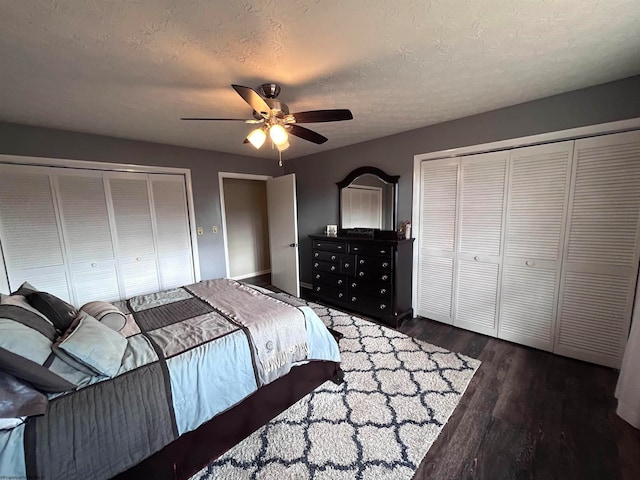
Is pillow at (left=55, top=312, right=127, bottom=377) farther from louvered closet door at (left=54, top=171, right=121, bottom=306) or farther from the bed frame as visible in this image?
louvered closet door at (left=54, top=171, right=121, bottom=306)

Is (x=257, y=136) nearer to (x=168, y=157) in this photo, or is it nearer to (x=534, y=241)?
(x=168, y=157)

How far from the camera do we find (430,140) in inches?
114

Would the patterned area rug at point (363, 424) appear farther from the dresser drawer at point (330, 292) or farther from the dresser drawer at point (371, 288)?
the dresser drawer at point (330, 292)

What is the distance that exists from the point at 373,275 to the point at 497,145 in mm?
1844

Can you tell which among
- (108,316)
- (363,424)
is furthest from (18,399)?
(363,424)

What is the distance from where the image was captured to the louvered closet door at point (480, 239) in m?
2.54

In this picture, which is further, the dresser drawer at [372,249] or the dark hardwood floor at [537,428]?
the dresser drawer at [372,249]

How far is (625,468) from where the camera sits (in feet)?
4.44

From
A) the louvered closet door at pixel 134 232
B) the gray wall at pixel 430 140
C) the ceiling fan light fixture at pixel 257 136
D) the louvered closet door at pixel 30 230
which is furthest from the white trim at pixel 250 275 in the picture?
the ceiling fan light fixture at pixel 257 136

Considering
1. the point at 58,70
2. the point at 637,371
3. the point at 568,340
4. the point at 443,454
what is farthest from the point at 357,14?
the point at 568,340

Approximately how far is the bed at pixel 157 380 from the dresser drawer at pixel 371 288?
4.00ft

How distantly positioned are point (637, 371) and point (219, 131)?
3.95 metres

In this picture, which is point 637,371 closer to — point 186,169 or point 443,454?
point 443,454

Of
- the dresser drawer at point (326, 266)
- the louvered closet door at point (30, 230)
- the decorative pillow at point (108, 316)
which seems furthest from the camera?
the dresser drawer at point (326, 266)
